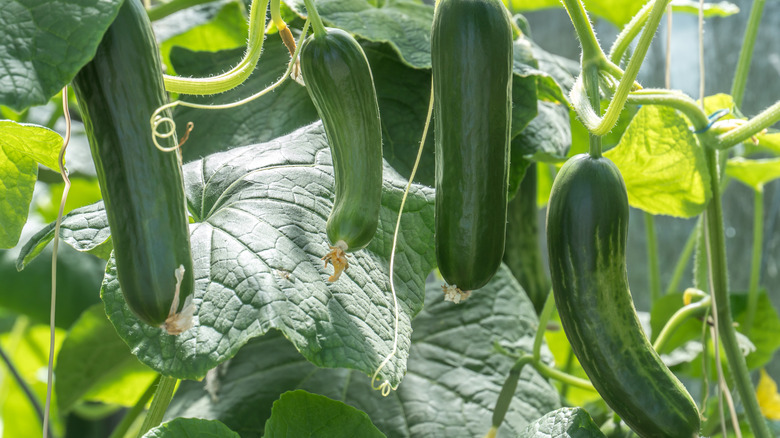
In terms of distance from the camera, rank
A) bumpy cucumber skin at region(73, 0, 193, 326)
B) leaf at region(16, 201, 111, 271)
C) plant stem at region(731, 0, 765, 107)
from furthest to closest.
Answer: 1. plant stem at region(731, 0, 765, 107)
2. leaf at region(16, 201, 111, 271)
3. bumpy cucumber skin at region(73, 0, 193, 326)

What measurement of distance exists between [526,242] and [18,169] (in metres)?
0.61

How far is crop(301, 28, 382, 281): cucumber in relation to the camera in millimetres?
445

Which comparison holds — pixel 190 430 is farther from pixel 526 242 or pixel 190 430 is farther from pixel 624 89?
pixel 526 242

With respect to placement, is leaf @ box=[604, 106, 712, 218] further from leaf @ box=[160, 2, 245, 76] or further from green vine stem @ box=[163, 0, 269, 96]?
leaf @ box=[160, 2, 245, 76]

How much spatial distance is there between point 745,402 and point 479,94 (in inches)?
16.3

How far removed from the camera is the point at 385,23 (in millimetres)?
784

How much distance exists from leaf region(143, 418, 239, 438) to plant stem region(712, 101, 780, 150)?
0.45 meters

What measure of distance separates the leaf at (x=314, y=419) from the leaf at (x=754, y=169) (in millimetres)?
669

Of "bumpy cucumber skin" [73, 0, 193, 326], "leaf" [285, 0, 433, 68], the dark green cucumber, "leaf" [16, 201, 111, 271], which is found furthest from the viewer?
the dark green cucumber

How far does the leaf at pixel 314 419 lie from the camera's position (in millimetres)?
645

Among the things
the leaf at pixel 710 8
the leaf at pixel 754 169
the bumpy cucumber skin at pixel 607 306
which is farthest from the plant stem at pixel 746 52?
the bumpy cucumber skin at pixel 607 306

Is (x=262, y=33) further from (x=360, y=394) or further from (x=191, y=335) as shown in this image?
(x=360, y=394)

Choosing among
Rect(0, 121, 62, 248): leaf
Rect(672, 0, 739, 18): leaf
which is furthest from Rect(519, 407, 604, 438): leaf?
Rect(672, 0, 739, 18): leaf

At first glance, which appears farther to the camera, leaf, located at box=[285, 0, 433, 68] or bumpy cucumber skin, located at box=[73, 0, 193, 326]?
leaf, located at box=[285, 0, 433, 68]
